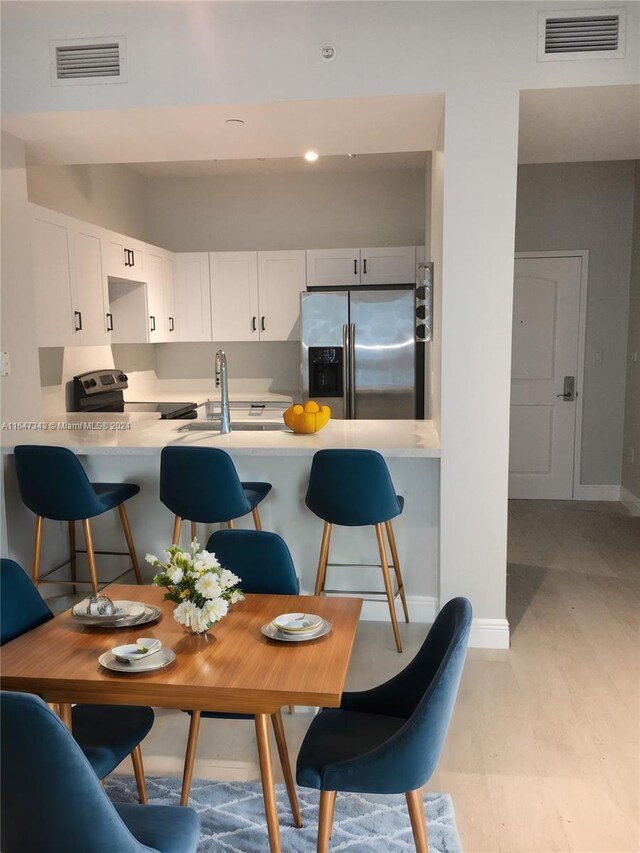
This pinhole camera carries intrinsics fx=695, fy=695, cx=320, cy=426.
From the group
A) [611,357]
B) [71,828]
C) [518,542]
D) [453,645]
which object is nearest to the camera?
[71,828]

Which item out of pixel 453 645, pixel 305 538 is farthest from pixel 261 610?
pixel 305 538

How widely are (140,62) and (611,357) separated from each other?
4307 mm

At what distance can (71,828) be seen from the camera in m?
1.26

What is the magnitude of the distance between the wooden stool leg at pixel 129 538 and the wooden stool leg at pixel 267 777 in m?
2.05

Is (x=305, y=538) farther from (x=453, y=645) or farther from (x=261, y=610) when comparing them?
(x=453, y=645)

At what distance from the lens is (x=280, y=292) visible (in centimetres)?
609

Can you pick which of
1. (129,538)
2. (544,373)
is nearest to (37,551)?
(129,538)

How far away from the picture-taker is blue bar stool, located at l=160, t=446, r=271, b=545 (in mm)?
3138

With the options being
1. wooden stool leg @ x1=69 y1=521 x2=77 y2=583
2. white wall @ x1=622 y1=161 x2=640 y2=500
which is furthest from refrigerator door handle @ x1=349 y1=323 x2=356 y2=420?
wooden stool leg @ x1=69 y1=521 x2=77 y2=583

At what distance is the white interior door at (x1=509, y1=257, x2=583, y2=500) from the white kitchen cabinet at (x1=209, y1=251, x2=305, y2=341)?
1906mm

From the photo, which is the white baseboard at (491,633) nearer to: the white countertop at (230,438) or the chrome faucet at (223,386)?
the white countertop at (230,438)

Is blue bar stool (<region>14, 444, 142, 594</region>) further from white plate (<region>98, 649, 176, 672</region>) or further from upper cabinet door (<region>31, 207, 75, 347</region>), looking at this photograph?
white plate (<region>98, 649, 176, 672</region>)

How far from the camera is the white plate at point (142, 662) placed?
5.47ft

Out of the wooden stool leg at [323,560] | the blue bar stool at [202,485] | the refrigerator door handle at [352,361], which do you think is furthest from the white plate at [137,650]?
the refrigerator door handle at [352,361]
